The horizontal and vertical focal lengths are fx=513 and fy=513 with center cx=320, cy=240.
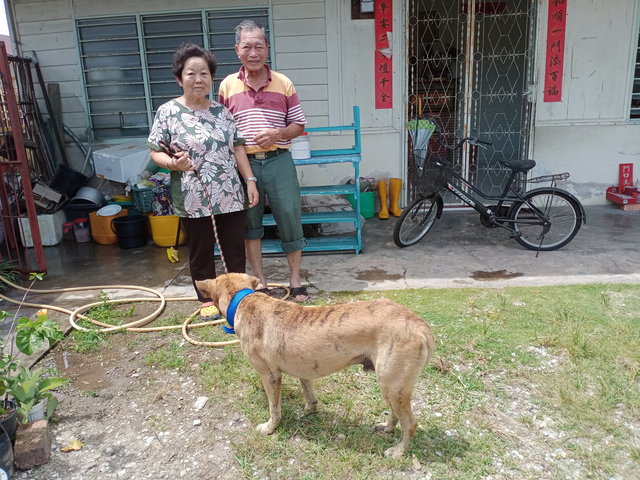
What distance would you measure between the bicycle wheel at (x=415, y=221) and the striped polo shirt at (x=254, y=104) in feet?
6.49

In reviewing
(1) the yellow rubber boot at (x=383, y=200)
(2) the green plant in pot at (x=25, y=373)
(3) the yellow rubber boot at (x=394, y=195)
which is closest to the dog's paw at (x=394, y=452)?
(2) the green plant in pot at (x=25, y=373)

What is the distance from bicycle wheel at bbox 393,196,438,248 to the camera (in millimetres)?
5246

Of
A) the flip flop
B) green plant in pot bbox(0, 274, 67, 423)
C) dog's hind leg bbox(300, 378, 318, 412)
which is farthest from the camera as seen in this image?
the flip flop

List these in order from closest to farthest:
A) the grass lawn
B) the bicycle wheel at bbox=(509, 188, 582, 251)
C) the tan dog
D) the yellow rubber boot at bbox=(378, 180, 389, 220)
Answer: the tan dog, the grass lawn, the bicycle wheel at bbox=(509, 188, 582, 251), the yellow rubber boot at bbox=(378, 180, 389, 220)

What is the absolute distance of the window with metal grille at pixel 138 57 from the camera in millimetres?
6562

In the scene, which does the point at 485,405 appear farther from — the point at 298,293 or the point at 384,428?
the point at 298,293

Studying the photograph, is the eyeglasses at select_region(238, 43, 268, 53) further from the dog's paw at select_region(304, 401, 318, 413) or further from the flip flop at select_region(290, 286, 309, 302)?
the dog's paw at select_region(304, 401, 318, 413)

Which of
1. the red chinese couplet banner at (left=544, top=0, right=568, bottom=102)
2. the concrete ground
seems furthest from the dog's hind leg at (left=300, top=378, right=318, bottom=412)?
the red chinese couplet banner at (left=544, top=0, right=568, bottom=102)

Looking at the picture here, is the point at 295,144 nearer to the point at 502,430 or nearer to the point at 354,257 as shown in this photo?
the point at 354,257

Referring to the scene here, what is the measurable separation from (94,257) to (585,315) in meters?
4.82

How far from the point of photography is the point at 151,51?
6699 mm

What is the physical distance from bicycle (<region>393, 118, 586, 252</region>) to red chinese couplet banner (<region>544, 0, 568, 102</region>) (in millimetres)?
1926

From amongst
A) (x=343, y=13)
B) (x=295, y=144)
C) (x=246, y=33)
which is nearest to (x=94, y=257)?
(x=295, y=144)

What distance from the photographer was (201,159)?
3340mm
